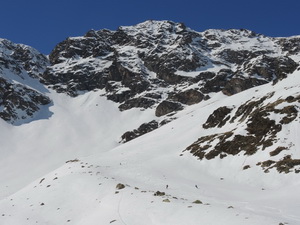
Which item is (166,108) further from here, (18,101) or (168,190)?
(168,190)

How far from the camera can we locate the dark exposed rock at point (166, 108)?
155000mm

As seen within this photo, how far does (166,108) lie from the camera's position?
156000 mm

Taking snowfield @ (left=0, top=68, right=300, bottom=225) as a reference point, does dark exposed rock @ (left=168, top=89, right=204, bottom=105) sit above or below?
above

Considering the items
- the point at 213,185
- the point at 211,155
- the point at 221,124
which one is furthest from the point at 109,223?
the point at 221,124

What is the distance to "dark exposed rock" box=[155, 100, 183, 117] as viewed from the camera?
155000 mm

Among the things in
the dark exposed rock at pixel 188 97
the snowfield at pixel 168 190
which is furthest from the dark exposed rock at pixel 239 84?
the snowfield at pixel 168 190

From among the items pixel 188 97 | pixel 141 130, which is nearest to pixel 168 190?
pixel 141 130

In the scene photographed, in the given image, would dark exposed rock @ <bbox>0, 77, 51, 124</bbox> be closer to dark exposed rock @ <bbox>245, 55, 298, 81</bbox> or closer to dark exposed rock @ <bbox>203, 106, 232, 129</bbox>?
dark exposed rock @ <bbox>245, 55, 298, 81</bbox>

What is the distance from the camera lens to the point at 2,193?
84.2 m

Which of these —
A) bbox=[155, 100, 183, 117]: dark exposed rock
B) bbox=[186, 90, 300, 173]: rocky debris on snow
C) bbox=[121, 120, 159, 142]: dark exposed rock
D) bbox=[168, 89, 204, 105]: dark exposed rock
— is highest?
bbox=[168, 89, 204, 105]: dark exposed rock

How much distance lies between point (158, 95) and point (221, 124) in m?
118

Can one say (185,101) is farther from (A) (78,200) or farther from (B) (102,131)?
(A) (78,200)

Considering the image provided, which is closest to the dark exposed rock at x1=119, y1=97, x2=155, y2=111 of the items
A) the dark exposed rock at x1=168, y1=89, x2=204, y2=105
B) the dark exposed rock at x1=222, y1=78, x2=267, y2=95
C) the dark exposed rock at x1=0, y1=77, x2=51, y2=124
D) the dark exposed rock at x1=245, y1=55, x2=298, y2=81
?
the dark exposed rock at x1=168, y1=89, x2=204, y2=105

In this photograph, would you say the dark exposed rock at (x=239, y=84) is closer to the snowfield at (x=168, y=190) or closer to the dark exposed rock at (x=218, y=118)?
the snowfield at (x=168, y=190)
